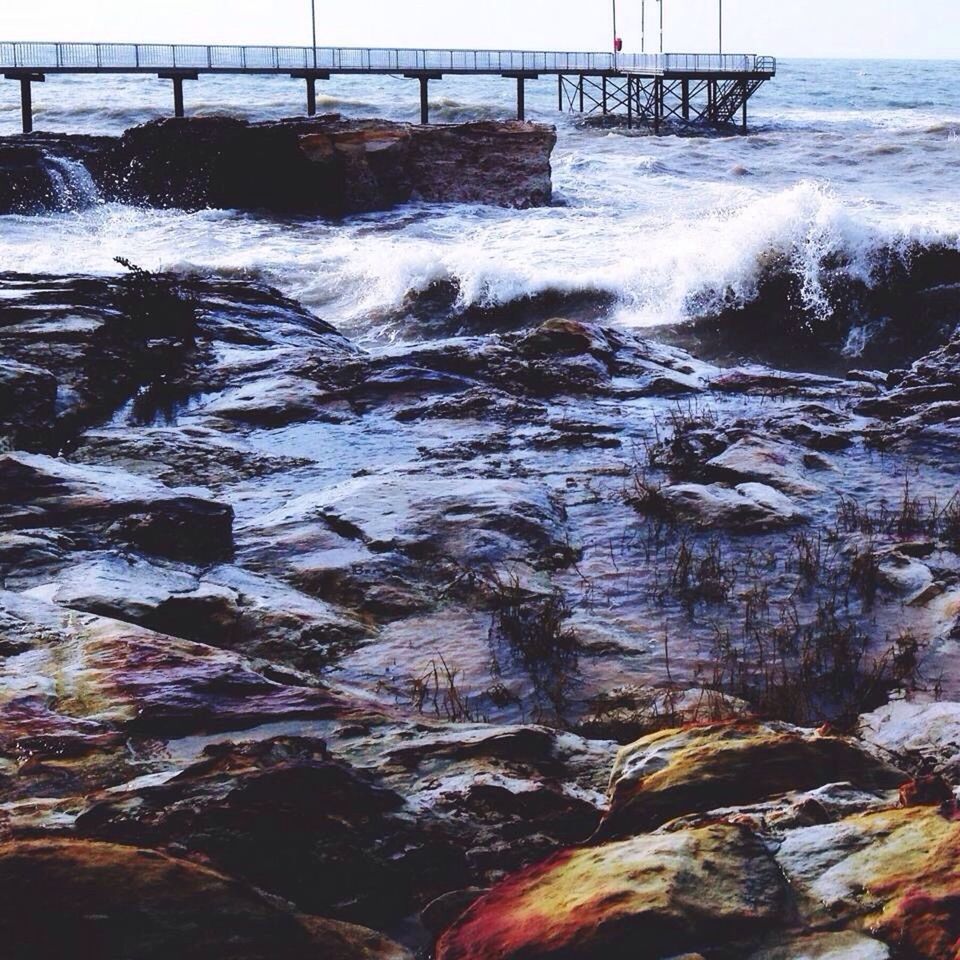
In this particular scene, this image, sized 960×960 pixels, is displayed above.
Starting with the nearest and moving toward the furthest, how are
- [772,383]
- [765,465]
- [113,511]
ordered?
[113,511] → [765,465] → [772,383]

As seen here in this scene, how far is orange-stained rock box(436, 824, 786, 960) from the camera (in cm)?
212

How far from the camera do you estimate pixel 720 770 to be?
9.14ft

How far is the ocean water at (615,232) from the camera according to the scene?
14.1m

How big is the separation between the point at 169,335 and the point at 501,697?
6.37 metres

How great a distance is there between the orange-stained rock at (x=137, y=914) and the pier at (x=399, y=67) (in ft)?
119

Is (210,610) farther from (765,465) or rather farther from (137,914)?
(765,465)

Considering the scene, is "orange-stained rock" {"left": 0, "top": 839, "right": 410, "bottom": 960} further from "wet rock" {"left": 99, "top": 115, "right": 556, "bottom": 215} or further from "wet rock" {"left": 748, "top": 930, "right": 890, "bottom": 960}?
"wet rock" {"left": 99, "top": 115, "right": 556, "bottom": 215}

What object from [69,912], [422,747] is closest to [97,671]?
[422,747]

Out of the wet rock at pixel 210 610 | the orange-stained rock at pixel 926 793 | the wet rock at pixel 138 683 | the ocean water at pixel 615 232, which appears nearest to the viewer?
the orange-stained rock at pixel 926 793

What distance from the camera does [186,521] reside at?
18.4 feet

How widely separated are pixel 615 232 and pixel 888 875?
18390 millimetres

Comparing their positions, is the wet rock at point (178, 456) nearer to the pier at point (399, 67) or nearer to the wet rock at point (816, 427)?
the wet rock at point (816, 427)

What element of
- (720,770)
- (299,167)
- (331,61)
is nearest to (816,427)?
(720,770)

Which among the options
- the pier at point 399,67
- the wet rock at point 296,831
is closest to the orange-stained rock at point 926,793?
the wet rock at point 296,831
